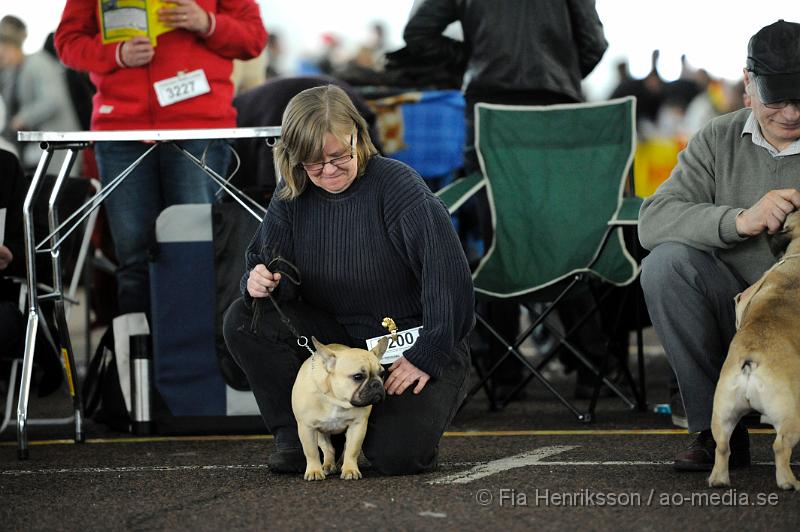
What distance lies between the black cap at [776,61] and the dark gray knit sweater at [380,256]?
835mm

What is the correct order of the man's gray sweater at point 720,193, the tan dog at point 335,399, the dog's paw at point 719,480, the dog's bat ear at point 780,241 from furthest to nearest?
the man's gray sweater at point 720,193 < the dog's bat ear at point 780,241 < the tan dog at point 335,399 < the dog's paw at point 719,480

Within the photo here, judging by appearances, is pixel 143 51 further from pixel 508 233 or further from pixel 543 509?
pixel 543 509

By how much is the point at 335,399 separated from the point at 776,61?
4.34 ft

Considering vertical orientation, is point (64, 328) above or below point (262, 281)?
below

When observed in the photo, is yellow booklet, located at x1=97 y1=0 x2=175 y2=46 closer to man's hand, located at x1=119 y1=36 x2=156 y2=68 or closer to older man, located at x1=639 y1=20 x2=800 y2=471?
man's hand, located at x1=119 y1=36 x2=156 y2=68

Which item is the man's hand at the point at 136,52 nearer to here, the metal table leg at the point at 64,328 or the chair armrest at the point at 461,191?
the metal table leg at the point at 64,328

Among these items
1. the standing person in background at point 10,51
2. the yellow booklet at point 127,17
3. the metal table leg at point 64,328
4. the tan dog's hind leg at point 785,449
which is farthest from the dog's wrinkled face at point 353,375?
the standing person in background at point 10,51

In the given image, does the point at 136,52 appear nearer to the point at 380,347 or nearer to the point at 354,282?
the point at 354,282

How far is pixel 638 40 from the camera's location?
31.3 ft

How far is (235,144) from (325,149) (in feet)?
7.60

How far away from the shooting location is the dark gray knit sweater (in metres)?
2.97

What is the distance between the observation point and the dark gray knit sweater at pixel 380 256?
9.74ft

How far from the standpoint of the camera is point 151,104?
414cm

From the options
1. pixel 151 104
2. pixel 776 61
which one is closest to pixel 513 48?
pixel 151 104
